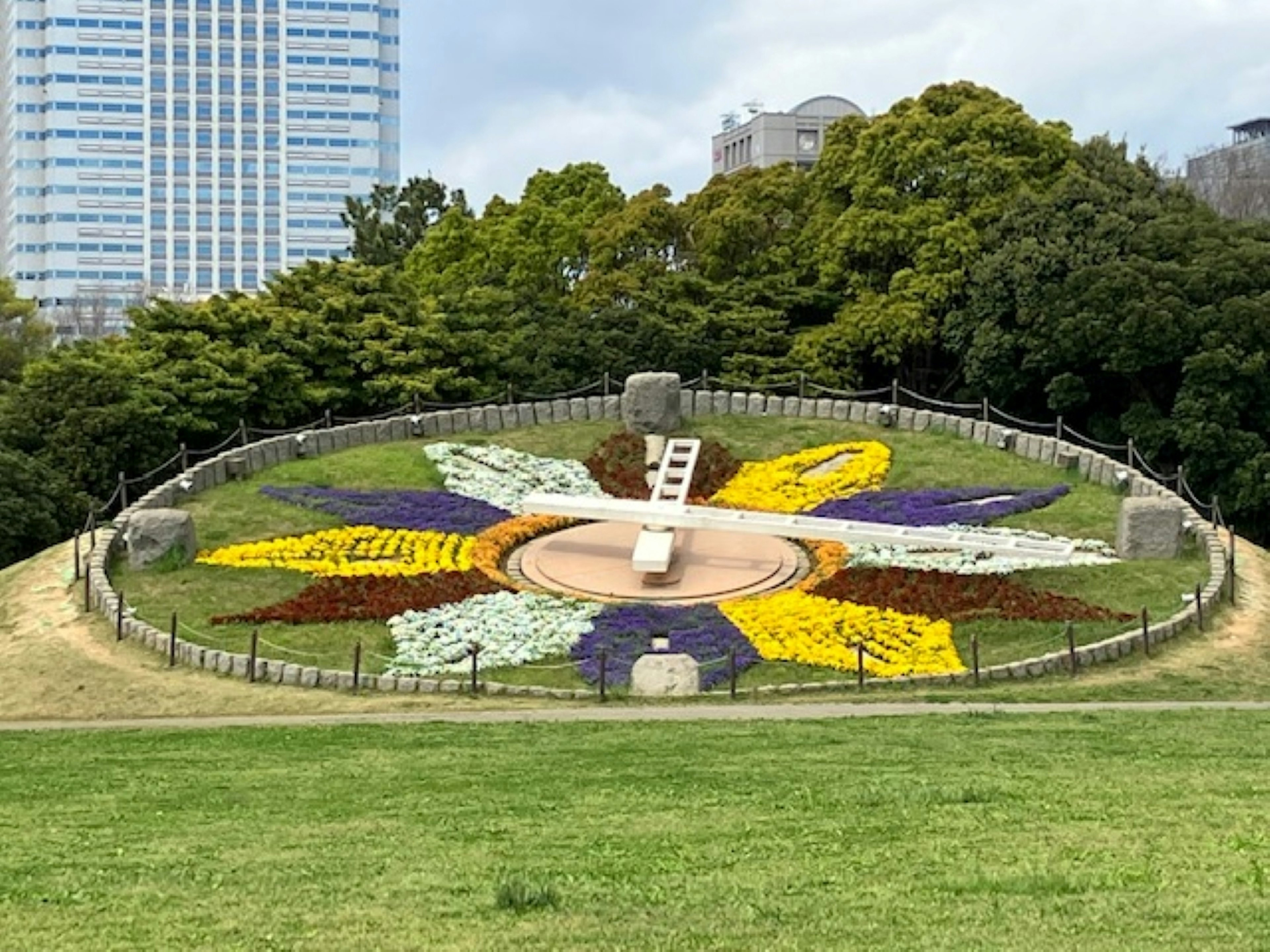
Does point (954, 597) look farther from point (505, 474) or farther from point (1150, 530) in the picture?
point (505, 474)

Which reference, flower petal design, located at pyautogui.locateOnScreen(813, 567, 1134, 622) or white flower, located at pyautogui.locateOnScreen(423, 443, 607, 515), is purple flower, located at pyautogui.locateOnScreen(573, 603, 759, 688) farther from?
white flower, located at pyautogui.locateOnScreen(423, 443, 607, 515)

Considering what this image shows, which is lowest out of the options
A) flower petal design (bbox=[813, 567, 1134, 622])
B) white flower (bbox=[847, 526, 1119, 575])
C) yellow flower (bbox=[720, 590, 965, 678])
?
yellow flower (bbox=[720, 590, 965, 678])

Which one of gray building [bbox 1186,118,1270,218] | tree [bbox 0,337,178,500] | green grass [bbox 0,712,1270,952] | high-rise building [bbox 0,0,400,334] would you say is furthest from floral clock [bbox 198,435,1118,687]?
high-rise building [bbox 0,0,400,334]

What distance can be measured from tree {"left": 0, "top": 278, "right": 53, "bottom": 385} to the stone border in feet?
54.8

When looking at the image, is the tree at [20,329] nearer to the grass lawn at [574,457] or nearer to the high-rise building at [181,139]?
the grass lawn at [574,457]

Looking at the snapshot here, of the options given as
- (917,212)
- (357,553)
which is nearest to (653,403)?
(357,553)

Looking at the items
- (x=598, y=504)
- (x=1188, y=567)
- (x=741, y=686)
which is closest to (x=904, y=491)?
(x=1188, y=567)

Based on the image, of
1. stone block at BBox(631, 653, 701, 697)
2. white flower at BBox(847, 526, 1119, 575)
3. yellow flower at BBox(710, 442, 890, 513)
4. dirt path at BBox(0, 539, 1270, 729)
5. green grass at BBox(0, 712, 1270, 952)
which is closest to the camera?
green grass at BBox(0, 712, 1270, 952)

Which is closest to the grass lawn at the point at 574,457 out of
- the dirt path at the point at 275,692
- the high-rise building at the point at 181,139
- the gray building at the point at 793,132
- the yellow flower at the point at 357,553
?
the yellow flower at the point at 357,553

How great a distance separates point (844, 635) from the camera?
22.4 metres

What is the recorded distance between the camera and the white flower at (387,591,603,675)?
848 inches

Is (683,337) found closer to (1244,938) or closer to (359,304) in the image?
(359,304)

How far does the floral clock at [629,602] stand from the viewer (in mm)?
21891

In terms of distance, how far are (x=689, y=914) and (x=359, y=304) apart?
32829mm
